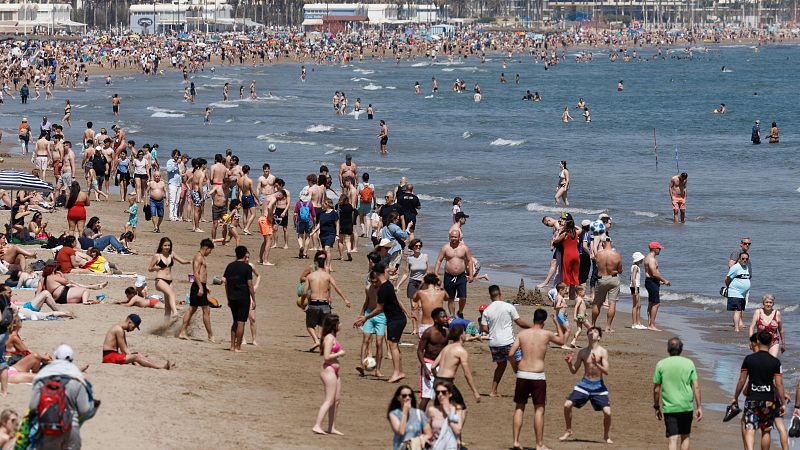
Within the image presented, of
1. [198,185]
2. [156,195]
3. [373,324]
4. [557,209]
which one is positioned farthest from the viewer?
[557,209]

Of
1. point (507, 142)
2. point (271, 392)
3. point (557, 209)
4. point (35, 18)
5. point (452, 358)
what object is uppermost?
point (35, 18)

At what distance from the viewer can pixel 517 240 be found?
27.5 m

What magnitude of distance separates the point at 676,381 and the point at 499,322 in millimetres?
2620

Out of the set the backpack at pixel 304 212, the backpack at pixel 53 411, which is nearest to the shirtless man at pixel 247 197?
the backpack at pixel 304 212

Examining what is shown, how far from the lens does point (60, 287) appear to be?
1695 centimetres

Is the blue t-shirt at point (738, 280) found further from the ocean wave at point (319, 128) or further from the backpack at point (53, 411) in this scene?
the ocean wave at point (319, 128)

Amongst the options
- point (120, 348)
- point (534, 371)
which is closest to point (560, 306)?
point (534, 371)

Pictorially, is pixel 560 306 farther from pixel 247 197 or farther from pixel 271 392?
pixel 247 197

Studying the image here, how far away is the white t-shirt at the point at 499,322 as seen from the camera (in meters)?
13.6

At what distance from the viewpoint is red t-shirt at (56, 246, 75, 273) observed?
18.4m

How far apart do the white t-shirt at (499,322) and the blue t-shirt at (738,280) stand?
5.00 metres

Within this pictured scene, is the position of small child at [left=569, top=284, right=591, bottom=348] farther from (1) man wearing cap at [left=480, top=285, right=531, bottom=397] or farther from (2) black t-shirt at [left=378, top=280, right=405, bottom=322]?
(2) black t-shirt at [left=378, top=280, right=405, bottom=322]

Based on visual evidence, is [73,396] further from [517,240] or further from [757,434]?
[517,240]

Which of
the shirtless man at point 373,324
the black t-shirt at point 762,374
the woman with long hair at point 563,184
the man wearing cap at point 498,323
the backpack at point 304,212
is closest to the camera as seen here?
the black t-shirt at point 762,374
